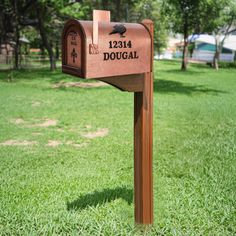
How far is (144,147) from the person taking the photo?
2.88 meters

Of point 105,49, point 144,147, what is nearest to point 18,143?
point 144,147

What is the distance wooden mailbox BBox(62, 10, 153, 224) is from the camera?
95.0 inches

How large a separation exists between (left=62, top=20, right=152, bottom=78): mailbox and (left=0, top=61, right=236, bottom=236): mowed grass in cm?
143

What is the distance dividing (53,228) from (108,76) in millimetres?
1493

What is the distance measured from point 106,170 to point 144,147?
1.91 meters

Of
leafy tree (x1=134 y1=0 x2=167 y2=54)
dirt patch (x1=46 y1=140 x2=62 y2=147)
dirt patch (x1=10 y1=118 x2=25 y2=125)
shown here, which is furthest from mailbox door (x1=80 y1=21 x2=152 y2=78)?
leafy tree (x1=134 y1=0 x2=167 y2=54)

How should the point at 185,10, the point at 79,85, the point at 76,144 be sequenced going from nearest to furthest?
the point at 76,144 < the point at 79,85 < the point at 185,10

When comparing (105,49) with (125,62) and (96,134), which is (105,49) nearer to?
(125,62)

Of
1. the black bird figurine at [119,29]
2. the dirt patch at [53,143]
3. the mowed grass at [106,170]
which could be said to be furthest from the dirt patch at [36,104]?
the black bird figurine at [119,29]

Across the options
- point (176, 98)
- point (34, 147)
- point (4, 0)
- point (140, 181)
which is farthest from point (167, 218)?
point (4, 0)

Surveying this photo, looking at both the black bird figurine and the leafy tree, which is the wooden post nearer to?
the black bird figurine

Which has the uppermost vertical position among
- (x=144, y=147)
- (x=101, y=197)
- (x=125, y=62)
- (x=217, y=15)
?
(x=217, y=15)

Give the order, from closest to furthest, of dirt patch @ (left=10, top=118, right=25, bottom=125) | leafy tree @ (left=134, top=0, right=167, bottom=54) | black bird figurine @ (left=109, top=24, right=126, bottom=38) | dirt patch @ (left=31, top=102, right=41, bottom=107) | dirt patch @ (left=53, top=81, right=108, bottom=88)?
black bird figurine @ (left=109, top=24, right=126, bottom=38), dirt patch @ (left=10, top=118, right=25, bottom=125), dirt patch @ (left=31, top=102, right=41, bottom=107), dirt patch @ (left=53, top=81, right=108, bottom=88), leafy tree @ (left=134, top=0, right=167, bottom=54)

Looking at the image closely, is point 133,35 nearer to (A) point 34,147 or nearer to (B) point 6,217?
(B) point 6,217
